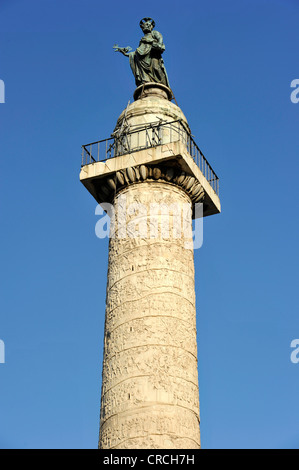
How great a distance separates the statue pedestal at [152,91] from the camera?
16.7 m

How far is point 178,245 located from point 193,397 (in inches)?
116

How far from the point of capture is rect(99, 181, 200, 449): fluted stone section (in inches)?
466

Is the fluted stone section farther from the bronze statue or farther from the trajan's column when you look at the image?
the bronze statue

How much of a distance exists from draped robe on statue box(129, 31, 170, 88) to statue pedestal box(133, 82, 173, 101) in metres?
0.25

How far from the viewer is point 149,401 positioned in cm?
1190

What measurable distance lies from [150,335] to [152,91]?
262 inches

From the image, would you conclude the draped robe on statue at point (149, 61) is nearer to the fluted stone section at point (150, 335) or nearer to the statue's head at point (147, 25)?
the statue's head at point (147, 25)

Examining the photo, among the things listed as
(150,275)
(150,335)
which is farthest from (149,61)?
(150,335)

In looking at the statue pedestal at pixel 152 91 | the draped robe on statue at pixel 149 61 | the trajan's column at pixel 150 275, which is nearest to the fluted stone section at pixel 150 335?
the trajan's column at pixel 150 275

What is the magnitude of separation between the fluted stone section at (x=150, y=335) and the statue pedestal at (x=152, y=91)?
10.5 ft

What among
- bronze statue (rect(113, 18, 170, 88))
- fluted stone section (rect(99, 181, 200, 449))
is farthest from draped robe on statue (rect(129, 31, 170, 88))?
fluted stone section (rect(99, 181, 200, 449))

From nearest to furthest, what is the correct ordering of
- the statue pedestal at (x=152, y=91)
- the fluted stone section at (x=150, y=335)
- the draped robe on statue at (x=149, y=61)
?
the fluted stone section at (x=150, y=335) < the statue pedestal at (x=152, y=91) < the draped robe on statue at (x=149, y=61)

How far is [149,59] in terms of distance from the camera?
1722 centimetres

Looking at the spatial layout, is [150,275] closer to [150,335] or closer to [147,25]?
[150,335]
